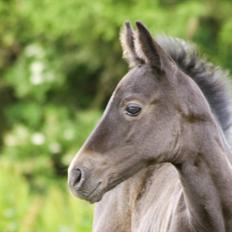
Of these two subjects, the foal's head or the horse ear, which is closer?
the foal's head

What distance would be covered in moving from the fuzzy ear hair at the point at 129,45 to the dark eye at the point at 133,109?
298 mm

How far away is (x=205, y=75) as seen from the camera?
5.98 meters

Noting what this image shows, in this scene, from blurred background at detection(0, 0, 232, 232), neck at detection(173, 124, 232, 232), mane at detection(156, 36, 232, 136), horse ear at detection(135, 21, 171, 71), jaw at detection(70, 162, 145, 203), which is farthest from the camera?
blurred background at detection(0, 0, 232, 232)

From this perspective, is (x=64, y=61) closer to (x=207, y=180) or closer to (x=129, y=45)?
(x=129, y=45)

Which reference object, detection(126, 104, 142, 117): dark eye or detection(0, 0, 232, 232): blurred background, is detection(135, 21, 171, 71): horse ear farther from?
detection(0, 0, 232, 232): blurred background

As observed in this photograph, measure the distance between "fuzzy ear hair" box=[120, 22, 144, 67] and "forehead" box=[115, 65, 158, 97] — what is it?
0.09 m

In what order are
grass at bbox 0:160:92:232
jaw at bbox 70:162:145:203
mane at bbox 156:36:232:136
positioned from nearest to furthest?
jaw at bbox 70:162:145:203
mane at bbox 156:36:232:136
grass at bbox 0:160:92:232

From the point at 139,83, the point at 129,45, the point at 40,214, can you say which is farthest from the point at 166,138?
the point at 40,214

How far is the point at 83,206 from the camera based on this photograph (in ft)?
35.6

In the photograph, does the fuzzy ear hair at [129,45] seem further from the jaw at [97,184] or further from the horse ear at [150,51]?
the jaw at [97,184]

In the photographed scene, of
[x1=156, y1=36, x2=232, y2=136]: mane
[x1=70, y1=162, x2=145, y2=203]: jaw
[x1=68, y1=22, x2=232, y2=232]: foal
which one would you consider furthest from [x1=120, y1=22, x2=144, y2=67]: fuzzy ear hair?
[x1=70, y1=162, x2=145, y2=203]: jaw

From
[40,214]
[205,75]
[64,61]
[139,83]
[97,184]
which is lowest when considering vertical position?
[97,184]

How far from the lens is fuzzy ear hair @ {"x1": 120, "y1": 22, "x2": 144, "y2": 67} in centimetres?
564

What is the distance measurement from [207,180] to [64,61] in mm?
9975
